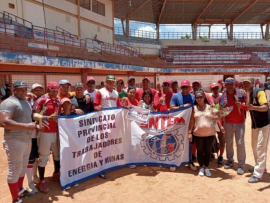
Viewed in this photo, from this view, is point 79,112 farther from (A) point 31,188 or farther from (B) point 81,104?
(A) point 31,188

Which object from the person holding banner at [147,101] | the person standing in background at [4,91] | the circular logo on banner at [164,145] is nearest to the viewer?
the circular logo on banner at [164,145]

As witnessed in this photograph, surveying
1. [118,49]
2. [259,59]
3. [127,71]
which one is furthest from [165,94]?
[259,59]

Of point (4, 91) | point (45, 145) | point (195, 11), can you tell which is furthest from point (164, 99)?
point (195, 11)

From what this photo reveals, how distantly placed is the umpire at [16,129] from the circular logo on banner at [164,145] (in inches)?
90.7

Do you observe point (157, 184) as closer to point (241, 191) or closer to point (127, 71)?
point (241, 191)

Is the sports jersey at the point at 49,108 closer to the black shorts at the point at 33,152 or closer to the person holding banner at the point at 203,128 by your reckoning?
the black shorts at the point at 33,152

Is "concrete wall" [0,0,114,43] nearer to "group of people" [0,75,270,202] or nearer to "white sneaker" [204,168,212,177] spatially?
"group of people" [0,75,270,202]

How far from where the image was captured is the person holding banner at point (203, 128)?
13.3 feet

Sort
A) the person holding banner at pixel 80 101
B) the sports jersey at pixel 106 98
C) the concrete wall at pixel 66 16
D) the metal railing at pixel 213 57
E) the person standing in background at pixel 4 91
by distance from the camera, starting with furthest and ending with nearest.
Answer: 1. the metal railing at pixel 213 57
2. the concrete wall at pixel 66 16
3. the person standing in background at pixel 4 91
4. the sports jersey at pixel 106 98
5. the person holding banner at pixel 80 101

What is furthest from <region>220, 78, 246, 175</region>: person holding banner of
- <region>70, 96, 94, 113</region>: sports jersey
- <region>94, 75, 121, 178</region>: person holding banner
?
<region>70, 96, 94, 113</region>: sports jersey

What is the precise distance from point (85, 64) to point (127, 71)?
722 cm

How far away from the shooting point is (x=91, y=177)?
411 cm

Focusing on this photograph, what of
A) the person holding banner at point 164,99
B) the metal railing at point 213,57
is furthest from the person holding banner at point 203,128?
the metal railing at point 213,57

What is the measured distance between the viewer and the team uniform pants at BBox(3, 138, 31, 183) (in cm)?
301
